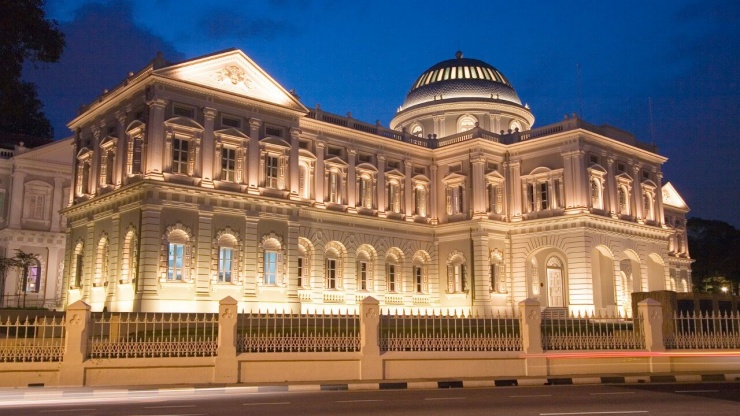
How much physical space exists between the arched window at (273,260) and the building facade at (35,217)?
55.9 feet

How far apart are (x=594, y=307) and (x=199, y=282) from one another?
21.4m

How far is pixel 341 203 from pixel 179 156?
36.9 ft

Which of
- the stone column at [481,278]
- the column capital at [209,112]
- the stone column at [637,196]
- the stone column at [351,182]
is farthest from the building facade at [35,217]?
the stone column at [637,196]

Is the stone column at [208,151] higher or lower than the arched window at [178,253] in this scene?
higher

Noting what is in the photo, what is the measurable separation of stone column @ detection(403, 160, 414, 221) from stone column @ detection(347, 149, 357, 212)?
12.7ft

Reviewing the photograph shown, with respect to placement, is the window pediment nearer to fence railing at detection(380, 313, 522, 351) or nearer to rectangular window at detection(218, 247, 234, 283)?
rectangular window at detection(218, 247, 234, 283)

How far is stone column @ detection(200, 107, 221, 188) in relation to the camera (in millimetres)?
33000

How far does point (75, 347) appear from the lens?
17.2 meters

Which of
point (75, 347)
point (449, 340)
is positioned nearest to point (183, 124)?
point (75, 347)

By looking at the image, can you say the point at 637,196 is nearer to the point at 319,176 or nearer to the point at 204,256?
the point at 319,176


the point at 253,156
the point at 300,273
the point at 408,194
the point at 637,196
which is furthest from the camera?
the point at 637,196

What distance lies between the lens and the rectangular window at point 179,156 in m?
32.4

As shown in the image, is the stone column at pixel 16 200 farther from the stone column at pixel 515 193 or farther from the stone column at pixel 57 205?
the stone column at pixel 515 193

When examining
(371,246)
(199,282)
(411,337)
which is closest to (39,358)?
(411,337)
